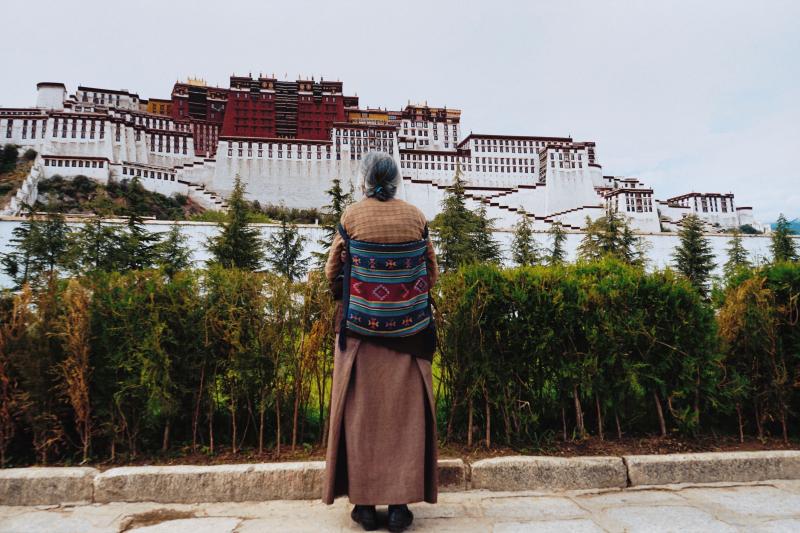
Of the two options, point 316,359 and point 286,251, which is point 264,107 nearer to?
point 286,251

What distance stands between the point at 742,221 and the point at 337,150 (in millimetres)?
57447

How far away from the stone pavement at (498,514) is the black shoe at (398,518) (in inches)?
2.2

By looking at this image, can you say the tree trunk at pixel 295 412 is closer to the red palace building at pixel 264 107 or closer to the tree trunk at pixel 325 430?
the tree trunk at pixel 325 430

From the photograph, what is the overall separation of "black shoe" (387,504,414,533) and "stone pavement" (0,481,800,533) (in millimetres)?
57

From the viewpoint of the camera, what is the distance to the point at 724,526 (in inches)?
89.1

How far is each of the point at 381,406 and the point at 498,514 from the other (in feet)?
2.84

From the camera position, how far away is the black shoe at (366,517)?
2285 mm

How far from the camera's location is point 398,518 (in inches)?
89.3

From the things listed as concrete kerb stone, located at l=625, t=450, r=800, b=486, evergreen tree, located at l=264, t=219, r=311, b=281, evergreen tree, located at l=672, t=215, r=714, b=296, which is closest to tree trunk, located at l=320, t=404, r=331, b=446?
concrete kerb stone, located at l=625, t=450, r=800, b=486

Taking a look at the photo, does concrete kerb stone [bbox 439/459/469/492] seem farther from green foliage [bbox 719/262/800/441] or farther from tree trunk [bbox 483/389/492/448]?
green foliage [bbox 719/262/800/441]

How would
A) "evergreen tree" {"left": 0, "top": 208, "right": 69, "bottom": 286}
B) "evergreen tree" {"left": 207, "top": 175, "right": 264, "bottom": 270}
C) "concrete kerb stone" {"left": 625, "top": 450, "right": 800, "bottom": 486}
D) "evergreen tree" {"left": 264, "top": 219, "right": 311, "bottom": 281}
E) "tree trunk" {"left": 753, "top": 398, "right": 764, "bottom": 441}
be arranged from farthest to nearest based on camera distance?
1. "evergreen tree" {"left": 264, "top": 219, "right": 311, "bottom": 281}
2. "evergreen tree" {"left": 0, "top": 208, "right": 69, "bottom": 286}
3. "evergreen tree" {"left": 207, "top": 175, "right": 264, "bottom": 270}
4. "tree trunk" {"left": 753, "top": 398, "right": 764, "bottom": 441}
5. "concrete kerb stone" {"left": 625, "top": 450, "right": 800, "bottom": 486}

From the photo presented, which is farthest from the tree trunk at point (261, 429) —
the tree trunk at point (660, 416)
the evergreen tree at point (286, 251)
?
the evergreen tree at point (286, 251)

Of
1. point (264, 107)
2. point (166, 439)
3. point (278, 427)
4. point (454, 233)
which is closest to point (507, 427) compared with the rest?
point (278, 427)

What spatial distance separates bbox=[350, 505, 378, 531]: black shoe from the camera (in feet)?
7.50
